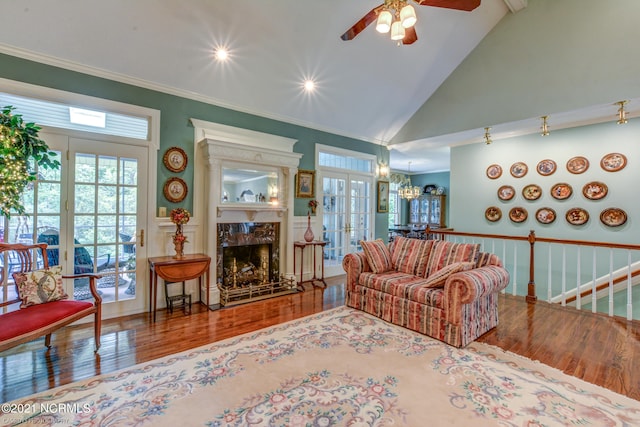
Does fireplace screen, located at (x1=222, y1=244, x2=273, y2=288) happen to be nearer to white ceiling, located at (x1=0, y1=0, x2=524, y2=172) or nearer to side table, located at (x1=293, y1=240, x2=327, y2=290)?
side table, located at (x1=293, y1=240, x2=327, y2=290)

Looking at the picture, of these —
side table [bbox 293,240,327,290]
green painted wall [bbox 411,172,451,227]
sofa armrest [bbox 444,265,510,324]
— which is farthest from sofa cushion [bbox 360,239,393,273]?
green painted wall [bbox 411,172,451,227]

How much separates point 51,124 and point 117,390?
2785 mm

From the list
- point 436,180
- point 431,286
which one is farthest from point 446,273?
point 436,180

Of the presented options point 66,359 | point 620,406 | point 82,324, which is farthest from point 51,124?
point 620,406

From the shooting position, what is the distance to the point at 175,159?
3791 millimetres

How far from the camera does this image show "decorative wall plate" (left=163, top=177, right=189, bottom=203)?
12.3 feet

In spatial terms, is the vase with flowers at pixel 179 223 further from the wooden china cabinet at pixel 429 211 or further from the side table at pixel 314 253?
the wooden china cabinet at pixel 429 211

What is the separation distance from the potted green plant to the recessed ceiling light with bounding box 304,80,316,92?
10.4 ft

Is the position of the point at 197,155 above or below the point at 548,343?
above

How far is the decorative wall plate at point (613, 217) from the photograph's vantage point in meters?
4.67

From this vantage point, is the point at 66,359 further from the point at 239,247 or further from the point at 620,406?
the point at 620,406

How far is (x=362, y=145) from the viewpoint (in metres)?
6.04

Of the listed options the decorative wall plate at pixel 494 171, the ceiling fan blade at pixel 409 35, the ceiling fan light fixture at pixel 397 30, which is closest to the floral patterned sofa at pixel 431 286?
the ceiling fan light fixture at pixel 397 30

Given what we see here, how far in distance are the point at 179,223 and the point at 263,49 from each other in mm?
2410
